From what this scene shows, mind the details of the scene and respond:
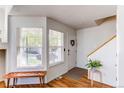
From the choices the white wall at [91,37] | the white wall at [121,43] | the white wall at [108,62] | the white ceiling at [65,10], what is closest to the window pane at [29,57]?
the white ceiling at [65,10]

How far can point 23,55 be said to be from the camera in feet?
13.5

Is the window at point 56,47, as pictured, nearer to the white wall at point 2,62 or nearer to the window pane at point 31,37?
the window pane at point 31,37

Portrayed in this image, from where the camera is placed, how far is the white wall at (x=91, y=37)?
5211 mm

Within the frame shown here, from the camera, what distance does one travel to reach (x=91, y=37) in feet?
19.9

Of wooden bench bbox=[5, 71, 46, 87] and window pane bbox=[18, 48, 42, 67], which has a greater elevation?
window pane bbox=[18, 48, 42, 67]

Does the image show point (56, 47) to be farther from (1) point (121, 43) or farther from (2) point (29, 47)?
(1) point (121, 43)

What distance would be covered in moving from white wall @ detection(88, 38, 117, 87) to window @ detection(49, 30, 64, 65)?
164 centimetres

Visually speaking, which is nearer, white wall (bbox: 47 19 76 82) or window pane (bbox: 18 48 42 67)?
window pane (bbox: 18 48 42 67)

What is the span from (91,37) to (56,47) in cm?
194

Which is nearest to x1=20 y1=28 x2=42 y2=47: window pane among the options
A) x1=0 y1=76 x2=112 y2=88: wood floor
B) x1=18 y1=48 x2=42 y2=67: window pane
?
x1=18 y1=48 x2=42 y2=67: window pane

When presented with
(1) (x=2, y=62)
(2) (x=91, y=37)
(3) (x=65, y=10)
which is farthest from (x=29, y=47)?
(2) (x=91, y=37)

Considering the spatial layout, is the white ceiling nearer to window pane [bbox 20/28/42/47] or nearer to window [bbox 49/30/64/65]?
window pane [bbox 20/28/42/47]

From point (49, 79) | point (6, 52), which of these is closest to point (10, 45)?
point (6, 52)

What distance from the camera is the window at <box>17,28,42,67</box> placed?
4047 mm
